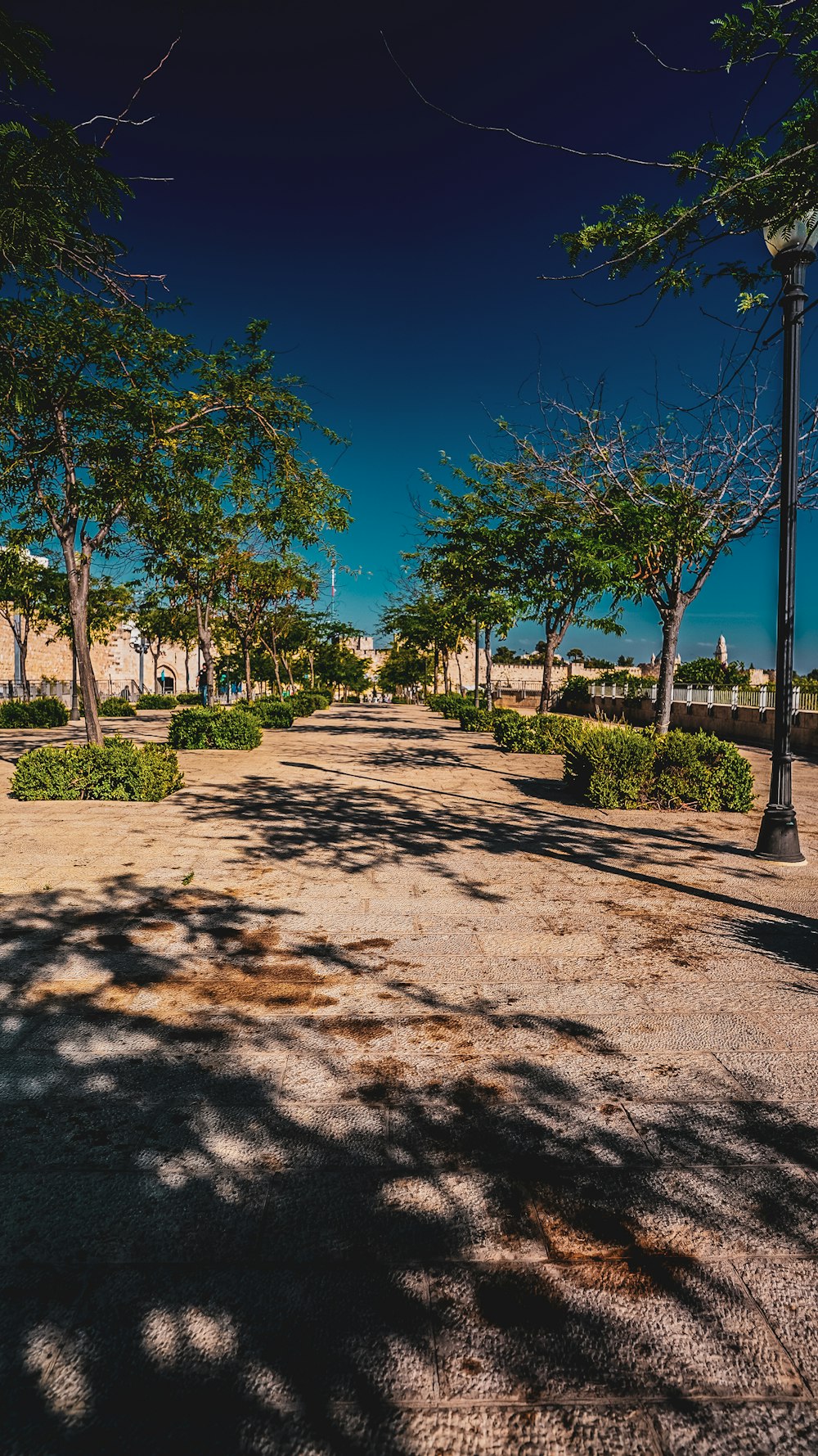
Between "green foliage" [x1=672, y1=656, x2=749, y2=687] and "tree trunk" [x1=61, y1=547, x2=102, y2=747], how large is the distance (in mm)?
28605

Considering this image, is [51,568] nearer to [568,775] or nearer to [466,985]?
[568,775]

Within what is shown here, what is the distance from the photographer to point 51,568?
24375 mm

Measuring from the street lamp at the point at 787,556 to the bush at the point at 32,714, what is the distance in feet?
80.7

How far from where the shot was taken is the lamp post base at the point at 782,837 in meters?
6.75

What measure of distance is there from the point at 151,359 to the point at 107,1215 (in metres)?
9.59

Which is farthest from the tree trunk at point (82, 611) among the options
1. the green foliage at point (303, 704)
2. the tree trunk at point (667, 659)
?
the green foliage at point (303, 704)

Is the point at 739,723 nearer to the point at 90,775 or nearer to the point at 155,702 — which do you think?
the point at 90,775

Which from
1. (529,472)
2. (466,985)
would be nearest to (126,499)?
(529,472)

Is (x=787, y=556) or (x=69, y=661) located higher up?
(x=69, y=661)

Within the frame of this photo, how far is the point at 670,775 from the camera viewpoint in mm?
9594

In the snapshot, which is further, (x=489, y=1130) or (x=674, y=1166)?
(x=489, y=1130)

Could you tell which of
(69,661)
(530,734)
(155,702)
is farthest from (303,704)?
(69,661)

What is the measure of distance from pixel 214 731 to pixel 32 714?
11281mm

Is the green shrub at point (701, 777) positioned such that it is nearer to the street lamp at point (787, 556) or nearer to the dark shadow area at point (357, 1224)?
the street lamp at point (787, 556)
